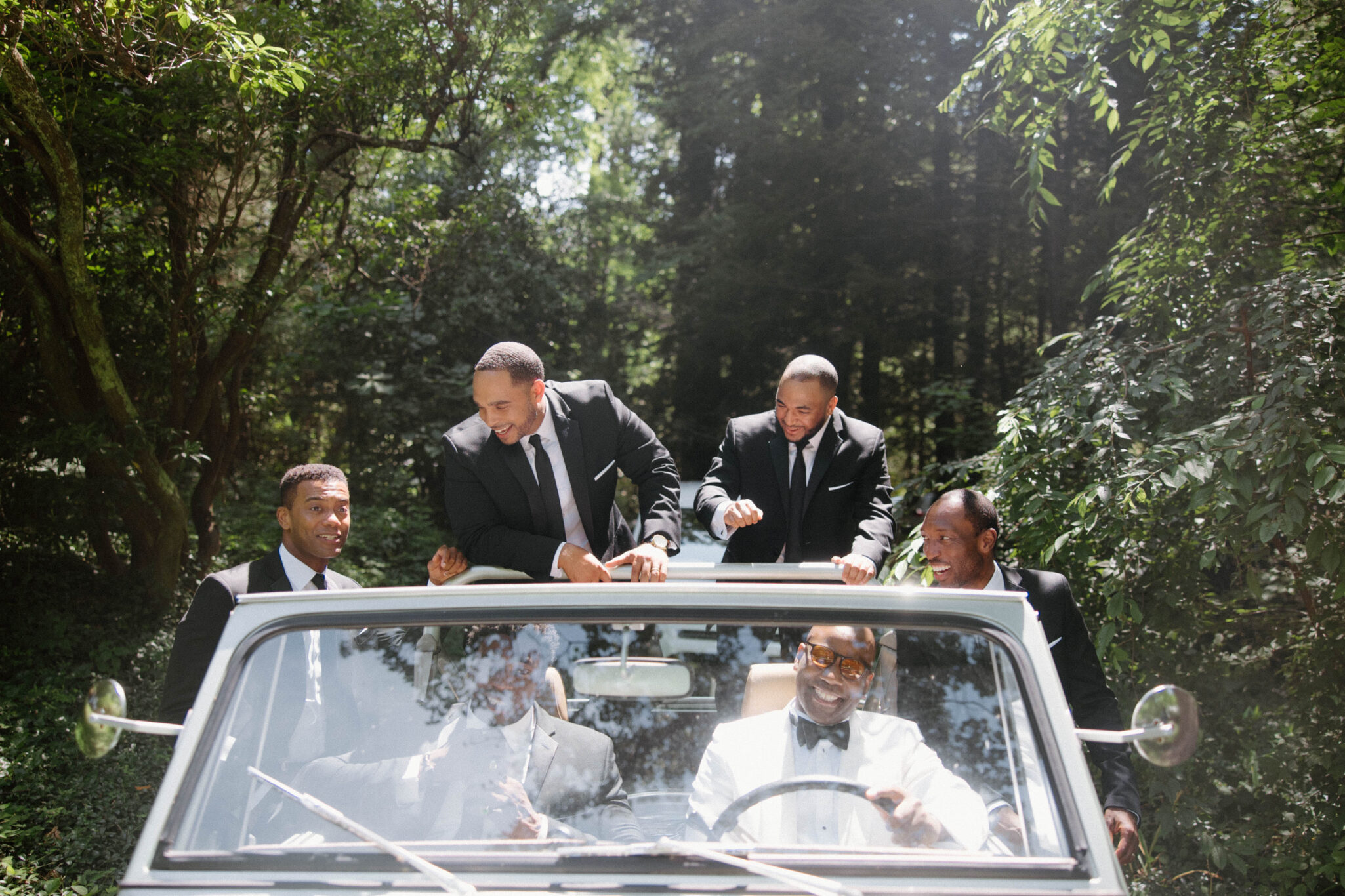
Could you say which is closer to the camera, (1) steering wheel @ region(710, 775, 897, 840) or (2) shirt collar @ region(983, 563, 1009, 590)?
(1) steering wheel @ region(710, 775, 897, 840)

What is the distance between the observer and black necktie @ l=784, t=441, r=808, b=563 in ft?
12.8

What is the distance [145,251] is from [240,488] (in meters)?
5.05

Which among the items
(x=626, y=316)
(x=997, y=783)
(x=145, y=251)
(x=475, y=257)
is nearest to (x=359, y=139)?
(x=145, y=251)

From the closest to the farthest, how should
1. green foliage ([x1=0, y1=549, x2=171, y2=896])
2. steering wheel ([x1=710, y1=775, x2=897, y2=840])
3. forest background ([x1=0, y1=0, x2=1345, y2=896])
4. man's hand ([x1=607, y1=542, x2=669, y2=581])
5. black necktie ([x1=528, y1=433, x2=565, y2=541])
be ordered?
1. steering wheel ([x1=710, y1=775, x2=897, y2=840])
2. man's hand ([x1=607, y1=542, x2=669, y2=581])
3. black necktie ([x1=528, y1=433, x2=565, y2=541])
4. forest background ([x1=0, y1=0, x2=1345, y2=896])
5. green foliage ([x1=0, y1=549, x2=171, y2=896])

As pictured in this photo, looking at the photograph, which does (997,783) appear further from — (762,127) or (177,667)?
(762,127)

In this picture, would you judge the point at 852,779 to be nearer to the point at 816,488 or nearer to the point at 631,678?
the point at 631,678

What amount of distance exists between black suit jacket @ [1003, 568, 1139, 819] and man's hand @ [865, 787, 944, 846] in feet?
3.02

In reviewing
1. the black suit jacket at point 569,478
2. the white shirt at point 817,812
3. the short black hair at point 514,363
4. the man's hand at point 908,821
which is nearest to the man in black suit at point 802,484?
the black suit jacket at point 569,478

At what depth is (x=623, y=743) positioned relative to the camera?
2156mm

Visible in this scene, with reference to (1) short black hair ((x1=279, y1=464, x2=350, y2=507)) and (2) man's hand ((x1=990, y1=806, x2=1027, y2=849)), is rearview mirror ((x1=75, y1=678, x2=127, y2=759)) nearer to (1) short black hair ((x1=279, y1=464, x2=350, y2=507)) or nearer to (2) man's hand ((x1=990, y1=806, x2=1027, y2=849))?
(1) short black hair ((x1=279, y1=464, x2=350, y2=507))

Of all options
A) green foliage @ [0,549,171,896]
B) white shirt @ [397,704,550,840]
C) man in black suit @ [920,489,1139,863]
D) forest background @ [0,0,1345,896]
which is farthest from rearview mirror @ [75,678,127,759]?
green foliage @ [0,549,171,896]

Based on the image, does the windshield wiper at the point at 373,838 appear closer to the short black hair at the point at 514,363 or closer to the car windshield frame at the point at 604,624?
the car windshield frame at the point at 604,624

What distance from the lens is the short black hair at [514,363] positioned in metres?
3.23

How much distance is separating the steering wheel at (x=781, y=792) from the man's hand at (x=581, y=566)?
752 millimetres
